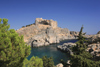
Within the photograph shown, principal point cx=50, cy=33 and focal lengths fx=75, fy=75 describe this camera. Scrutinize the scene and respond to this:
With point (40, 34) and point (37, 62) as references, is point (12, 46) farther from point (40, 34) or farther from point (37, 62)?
point (40, 34)

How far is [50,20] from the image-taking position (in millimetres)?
87438

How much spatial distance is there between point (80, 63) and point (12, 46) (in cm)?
598

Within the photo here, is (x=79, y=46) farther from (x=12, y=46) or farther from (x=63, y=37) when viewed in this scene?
(x=63, y=37)

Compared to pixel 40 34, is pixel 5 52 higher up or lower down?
lower down

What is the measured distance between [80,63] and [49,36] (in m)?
55.7

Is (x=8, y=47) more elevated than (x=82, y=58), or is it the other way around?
(x=8, y=47)

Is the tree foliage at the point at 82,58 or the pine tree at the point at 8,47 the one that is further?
the tree foliage at the point at 82,58

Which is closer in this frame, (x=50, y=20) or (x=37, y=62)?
(x=37, y=62)

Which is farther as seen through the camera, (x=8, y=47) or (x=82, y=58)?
(x=82, y=58)

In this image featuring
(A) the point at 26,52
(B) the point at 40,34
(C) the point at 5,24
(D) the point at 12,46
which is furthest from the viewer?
(B) the point at 40,34

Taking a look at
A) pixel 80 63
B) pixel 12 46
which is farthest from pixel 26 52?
pixel 80 63

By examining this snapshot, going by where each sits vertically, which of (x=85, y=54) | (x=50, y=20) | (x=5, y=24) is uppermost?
(x=50, y=20)

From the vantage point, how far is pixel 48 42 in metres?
59.8

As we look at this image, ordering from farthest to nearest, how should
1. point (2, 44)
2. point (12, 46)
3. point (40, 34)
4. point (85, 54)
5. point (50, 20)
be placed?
point (50, 20), point (40, 34), point (85, 54), point (12, 46), point (2, 44)
